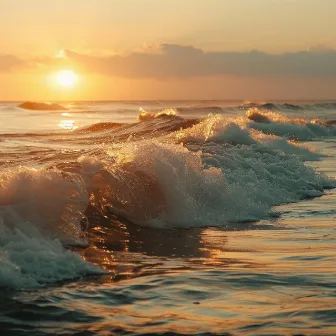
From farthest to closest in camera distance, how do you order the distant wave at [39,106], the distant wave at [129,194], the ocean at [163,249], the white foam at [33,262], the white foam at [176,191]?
the distant wave at [39,106]
the white foam at [176,191]
the distant wave at [129,194]
the white foam at [33,262]
the ocean at [163,249]

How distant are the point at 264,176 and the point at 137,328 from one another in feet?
31.4

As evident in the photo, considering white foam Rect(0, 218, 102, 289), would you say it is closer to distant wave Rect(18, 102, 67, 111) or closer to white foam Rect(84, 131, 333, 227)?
white foam Rect(84, 131, 333, 227)

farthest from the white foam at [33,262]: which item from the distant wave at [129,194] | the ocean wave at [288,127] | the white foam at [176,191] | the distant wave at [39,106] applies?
the distant wave at [39,106]

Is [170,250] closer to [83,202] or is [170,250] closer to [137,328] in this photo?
[83,202]

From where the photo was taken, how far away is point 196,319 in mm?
5023

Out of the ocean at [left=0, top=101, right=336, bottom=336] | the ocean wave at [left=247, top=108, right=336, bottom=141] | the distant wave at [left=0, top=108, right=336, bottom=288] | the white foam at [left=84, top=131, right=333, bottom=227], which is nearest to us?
the ocean at [left=0, top=101, right=336, bottom=336]

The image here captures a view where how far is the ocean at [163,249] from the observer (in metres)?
5.02

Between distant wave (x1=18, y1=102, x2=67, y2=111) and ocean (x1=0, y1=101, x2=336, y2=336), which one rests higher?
distant wave (x1=18, y1=102, x2=67, y2=111)

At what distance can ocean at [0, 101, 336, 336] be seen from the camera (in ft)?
16.5

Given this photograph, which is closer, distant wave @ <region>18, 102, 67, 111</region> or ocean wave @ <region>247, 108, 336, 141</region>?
ocean wave @ <region>247, 108, 336, 141</region>

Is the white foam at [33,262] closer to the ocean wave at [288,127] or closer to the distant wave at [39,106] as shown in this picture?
the ocean wave at [288,127]

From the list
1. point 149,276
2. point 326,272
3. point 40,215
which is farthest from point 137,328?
point 40,215

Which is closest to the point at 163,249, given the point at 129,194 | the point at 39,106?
the point at 129,194

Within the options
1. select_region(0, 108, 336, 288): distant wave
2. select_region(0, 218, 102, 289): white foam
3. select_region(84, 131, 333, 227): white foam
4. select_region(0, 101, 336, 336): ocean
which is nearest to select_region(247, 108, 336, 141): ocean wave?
select_region(0, 108, 336, 288): distant wave
